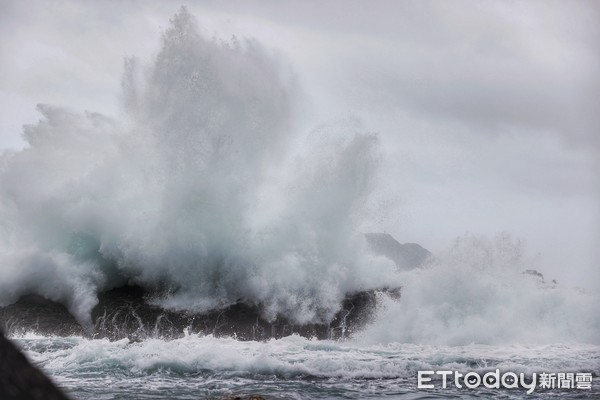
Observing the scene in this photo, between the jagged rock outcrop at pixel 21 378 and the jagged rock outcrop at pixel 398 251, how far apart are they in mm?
32511

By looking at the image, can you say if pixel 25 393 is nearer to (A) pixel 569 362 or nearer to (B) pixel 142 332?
(A) pixel 569 362

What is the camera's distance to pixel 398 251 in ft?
146

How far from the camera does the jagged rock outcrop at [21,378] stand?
3.83ft

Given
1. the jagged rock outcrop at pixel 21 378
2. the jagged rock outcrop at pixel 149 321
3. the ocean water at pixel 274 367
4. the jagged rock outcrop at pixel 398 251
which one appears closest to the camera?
the jagged rock outcrop at pixel 21 378

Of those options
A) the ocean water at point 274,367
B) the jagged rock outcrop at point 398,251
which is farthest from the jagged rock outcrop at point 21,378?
the jagged rock outcrop at point 398,251

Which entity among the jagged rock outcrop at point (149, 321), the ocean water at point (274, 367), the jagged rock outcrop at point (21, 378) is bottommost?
the ocean water at point (274, 367)

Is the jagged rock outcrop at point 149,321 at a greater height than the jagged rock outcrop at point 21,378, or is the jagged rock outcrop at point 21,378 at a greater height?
the jagged rock outcrop at point 21,378

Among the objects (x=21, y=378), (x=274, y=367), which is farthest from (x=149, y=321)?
(x=21, y=378)

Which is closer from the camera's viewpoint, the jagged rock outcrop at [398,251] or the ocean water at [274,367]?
the ocean water at [274,367]

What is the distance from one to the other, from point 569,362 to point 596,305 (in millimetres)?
10286

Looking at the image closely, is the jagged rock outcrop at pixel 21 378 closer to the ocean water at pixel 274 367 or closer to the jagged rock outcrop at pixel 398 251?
the ocean water at pixel 274 367

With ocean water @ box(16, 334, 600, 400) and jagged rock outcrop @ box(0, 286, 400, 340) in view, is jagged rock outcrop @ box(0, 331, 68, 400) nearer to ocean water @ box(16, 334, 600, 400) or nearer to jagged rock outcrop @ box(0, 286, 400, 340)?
ocean water @ box(16, 334, 600, 400)

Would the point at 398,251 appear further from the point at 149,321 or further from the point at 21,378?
the point at 21,378

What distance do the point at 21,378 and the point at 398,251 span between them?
44284 millimetres
